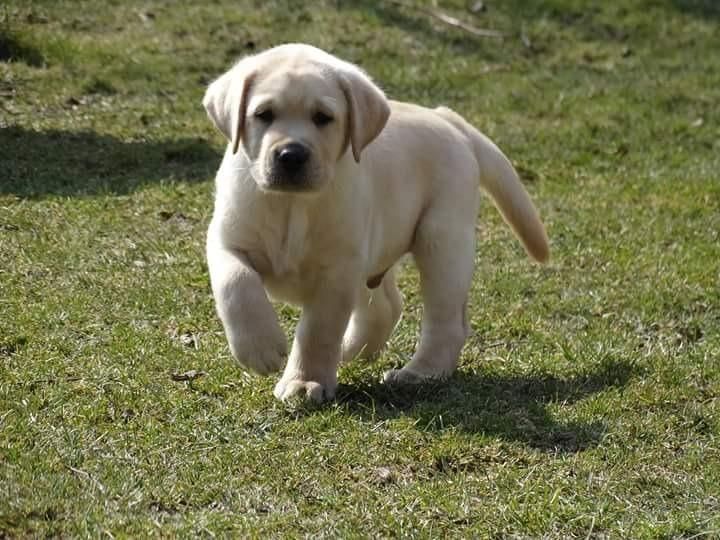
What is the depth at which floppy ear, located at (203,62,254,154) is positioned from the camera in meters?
5.42

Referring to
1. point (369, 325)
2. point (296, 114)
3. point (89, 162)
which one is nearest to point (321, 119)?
point (296, 114)

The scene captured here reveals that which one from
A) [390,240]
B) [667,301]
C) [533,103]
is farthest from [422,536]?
[533,103]

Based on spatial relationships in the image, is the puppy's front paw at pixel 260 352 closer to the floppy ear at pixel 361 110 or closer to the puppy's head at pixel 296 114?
the puppy's head at pixel 296 114

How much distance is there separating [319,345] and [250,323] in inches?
16.4

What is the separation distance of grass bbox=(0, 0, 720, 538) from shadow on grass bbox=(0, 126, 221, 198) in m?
0.03

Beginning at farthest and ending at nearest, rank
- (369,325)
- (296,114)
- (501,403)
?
(369,325), (501,403), (296,114)

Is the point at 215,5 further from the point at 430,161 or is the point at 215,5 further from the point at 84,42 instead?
the point at 430,161

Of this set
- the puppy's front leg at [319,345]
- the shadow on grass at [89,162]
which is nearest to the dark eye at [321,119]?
the puppy's front leg at [319,345]

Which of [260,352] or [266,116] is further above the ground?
[266,116]

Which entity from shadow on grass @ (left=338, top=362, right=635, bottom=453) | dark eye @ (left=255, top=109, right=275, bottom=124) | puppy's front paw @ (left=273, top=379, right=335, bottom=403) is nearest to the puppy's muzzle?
dark eye @ (left=255, top=109, right=275, bottom=124)

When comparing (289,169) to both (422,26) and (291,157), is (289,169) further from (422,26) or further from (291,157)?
(422,26)

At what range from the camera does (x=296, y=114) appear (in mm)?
5395

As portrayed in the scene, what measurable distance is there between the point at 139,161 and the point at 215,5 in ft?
14.7

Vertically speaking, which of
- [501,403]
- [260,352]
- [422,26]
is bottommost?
[422,26]
